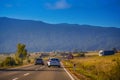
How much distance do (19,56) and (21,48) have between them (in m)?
2.21

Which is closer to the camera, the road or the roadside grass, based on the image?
the roadside grass

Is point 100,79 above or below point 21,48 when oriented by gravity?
below

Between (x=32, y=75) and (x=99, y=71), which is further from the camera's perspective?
(x=99, y=71)

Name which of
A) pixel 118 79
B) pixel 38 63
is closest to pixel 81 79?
pixel 118 79

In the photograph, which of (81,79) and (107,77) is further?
(81,79)

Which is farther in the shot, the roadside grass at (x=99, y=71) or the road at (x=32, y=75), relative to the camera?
the road at (x=32, y=75)

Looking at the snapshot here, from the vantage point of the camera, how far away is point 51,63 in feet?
155

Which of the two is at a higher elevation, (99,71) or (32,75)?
(32,75)

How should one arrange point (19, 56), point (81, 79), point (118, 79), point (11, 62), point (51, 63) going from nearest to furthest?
point (118, 79), point (81, 79), point (51, 63), point (11, 62), point (19, 56)

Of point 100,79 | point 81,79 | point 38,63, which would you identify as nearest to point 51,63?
point 38,63

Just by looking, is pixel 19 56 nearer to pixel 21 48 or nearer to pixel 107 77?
pixel 21 48

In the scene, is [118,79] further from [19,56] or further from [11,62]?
[19,56]

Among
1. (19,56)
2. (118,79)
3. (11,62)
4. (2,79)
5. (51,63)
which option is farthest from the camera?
(19,56)

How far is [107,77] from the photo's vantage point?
18.5m
